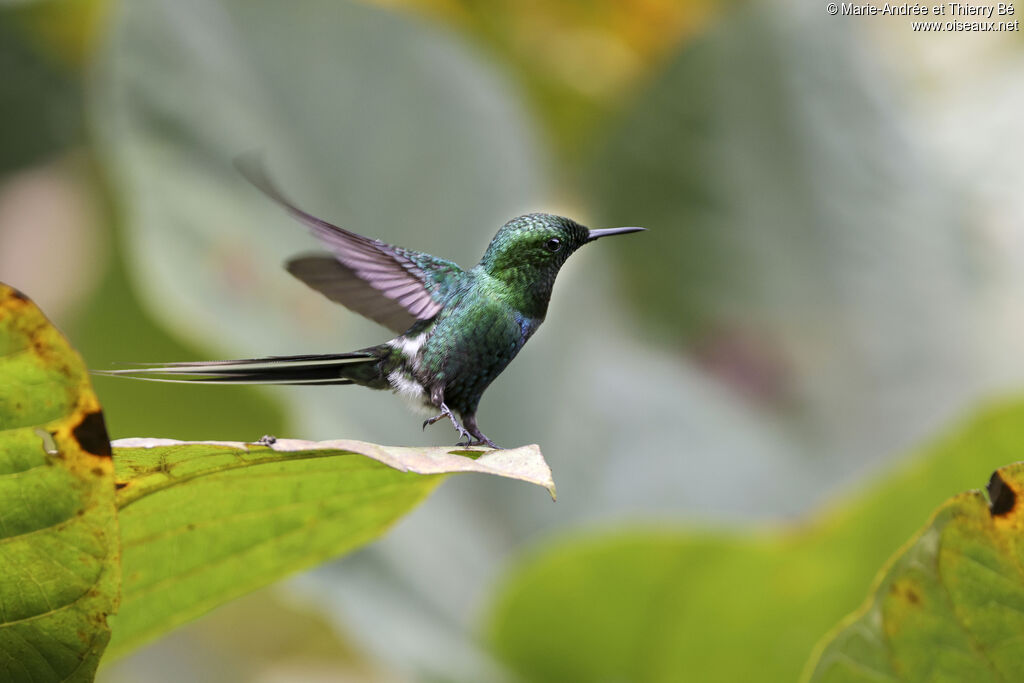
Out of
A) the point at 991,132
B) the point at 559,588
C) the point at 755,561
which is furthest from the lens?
the point at 991,132

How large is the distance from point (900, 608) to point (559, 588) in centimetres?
66

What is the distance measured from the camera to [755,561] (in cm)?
129

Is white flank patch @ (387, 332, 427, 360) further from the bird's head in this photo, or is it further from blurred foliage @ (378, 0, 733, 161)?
blurred foliage @ (378, 0, 733, 161)

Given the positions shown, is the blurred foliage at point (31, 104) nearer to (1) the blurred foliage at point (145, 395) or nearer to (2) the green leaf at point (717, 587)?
(1) the blurred foliage at point (145, 395)

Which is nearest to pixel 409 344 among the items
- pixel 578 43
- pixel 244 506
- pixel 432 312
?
Answer: pixel 432 312

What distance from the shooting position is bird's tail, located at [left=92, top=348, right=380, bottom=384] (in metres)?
0.94

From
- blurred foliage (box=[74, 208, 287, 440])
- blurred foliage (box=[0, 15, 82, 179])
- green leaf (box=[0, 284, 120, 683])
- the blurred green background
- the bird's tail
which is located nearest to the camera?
green leaf (box=[0, 284, 120, 683])

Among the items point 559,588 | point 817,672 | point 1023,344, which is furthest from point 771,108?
point 817,672

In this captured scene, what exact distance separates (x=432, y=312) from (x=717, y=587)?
0.51 meters

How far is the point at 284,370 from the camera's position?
1000mm

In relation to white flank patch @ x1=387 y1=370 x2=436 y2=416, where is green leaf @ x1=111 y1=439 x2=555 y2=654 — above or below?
below

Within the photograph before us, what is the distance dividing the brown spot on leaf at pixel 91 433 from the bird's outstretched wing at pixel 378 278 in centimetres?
38

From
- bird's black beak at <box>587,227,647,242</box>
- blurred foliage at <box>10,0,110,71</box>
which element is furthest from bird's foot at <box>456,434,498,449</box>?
blurred foliage at <box>10,0,110,71</box>

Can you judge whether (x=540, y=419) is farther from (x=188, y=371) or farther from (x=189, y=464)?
(x=189, y=464)
